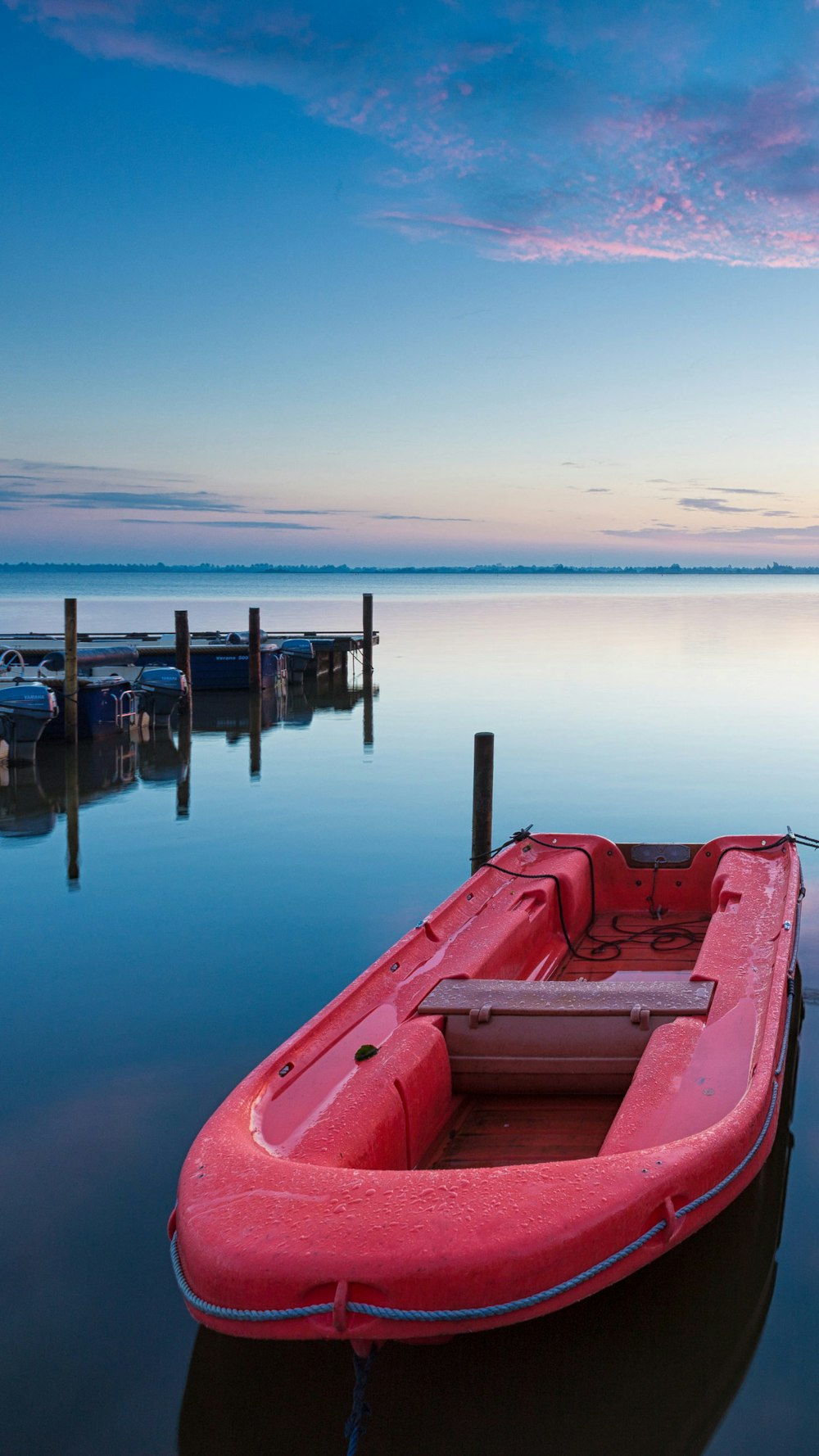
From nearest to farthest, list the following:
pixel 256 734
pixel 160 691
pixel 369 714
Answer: pixel 256 734, pixel 160 691, pixel 369 714

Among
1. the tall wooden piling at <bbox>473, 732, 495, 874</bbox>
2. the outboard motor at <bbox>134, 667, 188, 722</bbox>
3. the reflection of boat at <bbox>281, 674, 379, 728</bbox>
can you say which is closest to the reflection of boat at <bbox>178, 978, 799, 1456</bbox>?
the tall wooden piling at <bbox>473, 732, 495, 874</bbox>

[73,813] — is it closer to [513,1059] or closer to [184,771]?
[184,771]

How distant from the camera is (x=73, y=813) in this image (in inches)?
568

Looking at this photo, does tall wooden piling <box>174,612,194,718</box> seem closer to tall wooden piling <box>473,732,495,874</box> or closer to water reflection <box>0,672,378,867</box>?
water reflection <box>0,672,378,867</box>

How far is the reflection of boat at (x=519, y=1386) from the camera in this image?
3.65m

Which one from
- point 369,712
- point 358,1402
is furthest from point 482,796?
point 369,712

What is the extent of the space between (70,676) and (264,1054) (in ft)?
43.1

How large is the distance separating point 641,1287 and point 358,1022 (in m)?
1.79

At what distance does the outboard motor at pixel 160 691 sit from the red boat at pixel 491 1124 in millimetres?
15815

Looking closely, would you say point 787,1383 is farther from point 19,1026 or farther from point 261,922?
point 261,922

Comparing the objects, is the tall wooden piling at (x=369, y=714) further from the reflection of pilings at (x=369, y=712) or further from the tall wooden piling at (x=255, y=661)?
the tall wooden piling at (x=255, y=661)

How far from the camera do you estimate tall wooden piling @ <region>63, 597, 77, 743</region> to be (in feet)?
58.7

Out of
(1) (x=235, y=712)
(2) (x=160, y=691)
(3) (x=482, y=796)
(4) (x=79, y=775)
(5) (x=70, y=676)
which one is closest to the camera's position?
(3) (x=482, y=796)

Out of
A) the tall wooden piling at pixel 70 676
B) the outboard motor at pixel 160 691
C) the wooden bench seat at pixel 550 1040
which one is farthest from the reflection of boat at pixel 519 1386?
the outboard motor at pixel 160 691
